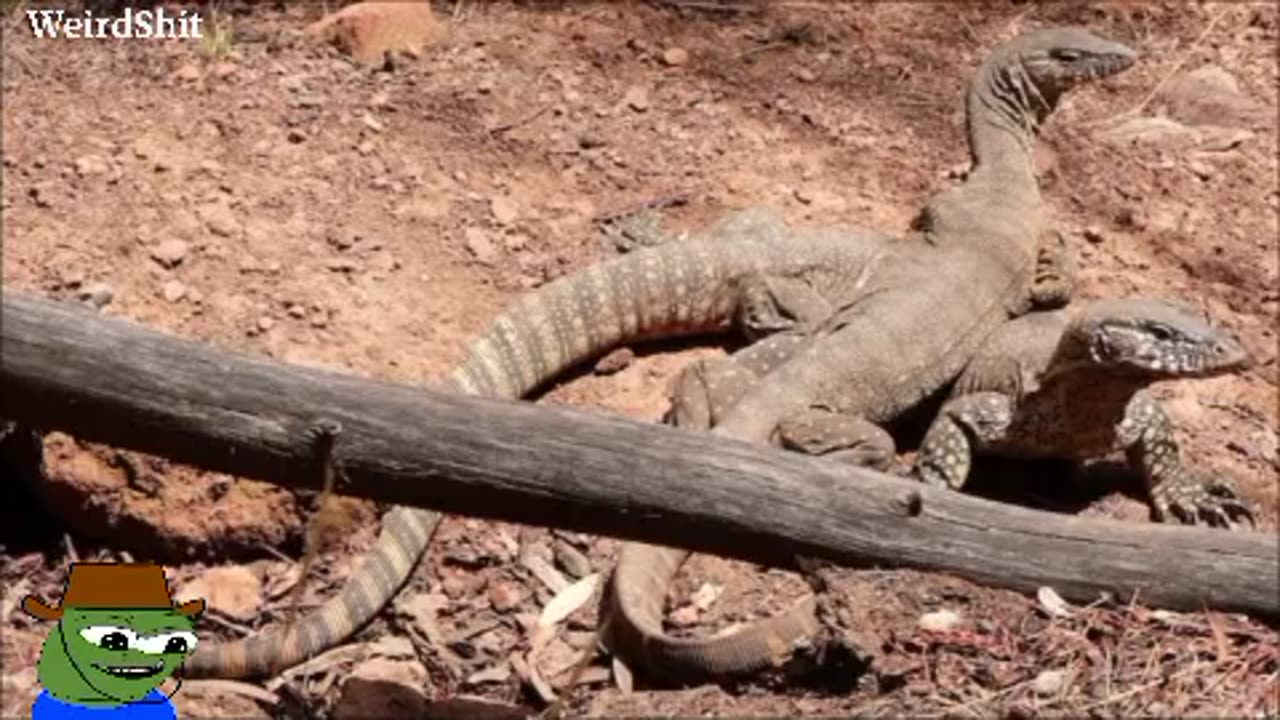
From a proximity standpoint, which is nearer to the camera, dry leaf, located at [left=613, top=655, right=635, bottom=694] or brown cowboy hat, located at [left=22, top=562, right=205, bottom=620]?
brown cowboy hat, located at [left=22, top=562, right=205, bottom=620]

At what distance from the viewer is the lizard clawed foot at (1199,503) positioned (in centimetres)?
620

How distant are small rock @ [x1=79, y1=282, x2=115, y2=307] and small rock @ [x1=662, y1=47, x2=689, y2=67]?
113 inches

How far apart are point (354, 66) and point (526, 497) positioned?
155 inches

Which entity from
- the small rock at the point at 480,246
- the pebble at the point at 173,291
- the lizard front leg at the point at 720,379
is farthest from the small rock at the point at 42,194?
the lizard front leg at the point at 720,379

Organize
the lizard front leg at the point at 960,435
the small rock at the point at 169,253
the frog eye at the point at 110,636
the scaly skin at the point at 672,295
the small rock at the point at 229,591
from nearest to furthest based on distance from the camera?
the frog eye at the point at 110,636 → the small rock at the point at 229,591 → the lizard front leg at the point at 960,435 → the small rock at the point at 169,253 → the scaly skin at the point at 672,295

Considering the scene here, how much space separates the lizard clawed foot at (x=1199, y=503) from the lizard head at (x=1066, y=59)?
6.65ft

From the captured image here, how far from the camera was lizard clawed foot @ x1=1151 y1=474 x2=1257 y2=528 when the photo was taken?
20.3ft

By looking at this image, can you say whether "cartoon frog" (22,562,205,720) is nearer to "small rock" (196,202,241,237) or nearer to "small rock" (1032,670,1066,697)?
"small rock" (1032,670,1066,697)

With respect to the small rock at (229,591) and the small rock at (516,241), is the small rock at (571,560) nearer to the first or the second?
the small rock at (229,591)

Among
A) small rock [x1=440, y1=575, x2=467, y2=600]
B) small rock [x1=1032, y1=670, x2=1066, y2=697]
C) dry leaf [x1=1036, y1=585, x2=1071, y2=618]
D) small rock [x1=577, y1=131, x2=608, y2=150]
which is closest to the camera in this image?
dry leaf [x1=1036, y1=585, x2=1071, y2=618]

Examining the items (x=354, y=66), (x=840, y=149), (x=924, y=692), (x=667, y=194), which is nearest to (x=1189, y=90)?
(x=840, y=149)

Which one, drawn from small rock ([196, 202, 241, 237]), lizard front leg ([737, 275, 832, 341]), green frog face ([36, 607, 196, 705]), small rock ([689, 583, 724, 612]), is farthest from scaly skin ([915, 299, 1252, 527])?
green frog face ([36, 607, 196, 705])

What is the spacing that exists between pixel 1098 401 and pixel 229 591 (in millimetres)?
3026

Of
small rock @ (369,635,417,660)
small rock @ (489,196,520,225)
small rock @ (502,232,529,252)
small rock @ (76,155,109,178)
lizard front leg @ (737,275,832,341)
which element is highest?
small rock @ (76,155,109,178)
